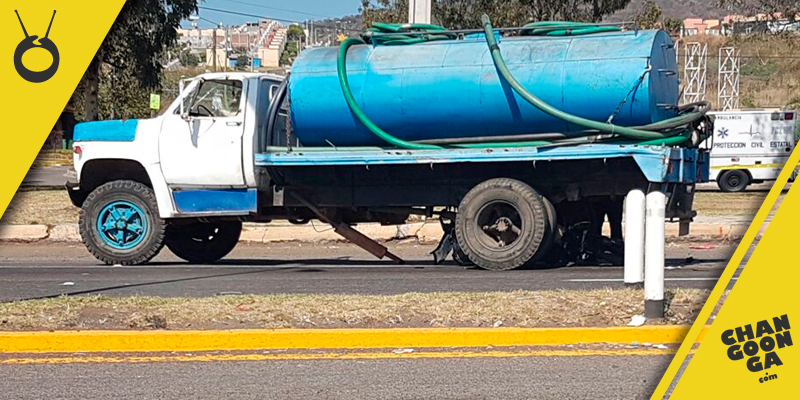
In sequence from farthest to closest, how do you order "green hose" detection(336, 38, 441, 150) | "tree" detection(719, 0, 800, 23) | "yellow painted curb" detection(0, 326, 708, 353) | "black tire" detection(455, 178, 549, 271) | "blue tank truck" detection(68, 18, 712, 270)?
"tree" detection(719, 0, 800, 23)
"green hose" detection(336, 38, 441, 150)
"black tire" detection(455, 178, 549, 271)
"blue tank truck" detection(68, 18, 712, 270)
"yellow painted curb" detection(0, 326, 708, 353)

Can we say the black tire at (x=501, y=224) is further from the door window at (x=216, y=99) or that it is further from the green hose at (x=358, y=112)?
the door window at (x=216, y=99)

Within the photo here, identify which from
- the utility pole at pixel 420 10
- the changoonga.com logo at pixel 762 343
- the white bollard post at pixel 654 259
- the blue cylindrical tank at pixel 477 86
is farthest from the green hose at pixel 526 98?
the changoonga.com logo at pixel 762 343

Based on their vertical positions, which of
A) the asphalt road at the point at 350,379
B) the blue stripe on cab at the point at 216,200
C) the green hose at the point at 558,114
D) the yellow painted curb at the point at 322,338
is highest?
the green hose at the point at 558,114

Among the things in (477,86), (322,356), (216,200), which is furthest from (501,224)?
(322,356)

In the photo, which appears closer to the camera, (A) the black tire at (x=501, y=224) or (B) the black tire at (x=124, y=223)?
(A) the black tire at (x=501, y=224)

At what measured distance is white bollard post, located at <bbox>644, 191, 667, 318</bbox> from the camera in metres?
7.39

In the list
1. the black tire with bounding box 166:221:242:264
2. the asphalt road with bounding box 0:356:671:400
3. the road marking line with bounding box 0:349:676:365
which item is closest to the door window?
the black tire with bounding box 166:221:242:264

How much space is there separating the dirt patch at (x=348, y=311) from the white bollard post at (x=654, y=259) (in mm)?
121

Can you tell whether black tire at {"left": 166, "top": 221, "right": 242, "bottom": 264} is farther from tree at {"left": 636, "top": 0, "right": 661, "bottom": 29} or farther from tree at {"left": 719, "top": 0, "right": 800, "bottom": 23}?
tree at {"left": 636, "top": 0, "right": 661, "bottom": 29}

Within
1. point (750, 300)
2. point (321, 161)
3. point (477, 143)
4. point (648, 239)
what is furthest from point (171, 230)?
point (750, 300)

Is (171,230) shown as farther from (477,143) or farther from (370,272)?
(477,143)

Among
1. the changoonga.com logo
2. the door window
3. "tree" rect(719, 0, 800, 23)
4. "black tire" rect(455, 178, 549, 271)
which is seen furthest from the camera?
"tree" rect(719, 0, 800, 23)

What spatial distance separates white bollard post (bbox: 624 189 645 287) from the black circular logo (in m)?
4.36

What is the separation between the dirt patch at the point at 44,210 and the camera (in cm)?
1731
